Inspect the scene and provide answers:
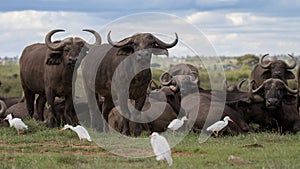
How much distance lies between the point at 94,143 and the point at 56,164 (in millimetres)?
2518

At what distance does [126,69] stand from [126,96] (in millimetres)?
535

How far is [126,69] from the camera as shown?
14.2 meters

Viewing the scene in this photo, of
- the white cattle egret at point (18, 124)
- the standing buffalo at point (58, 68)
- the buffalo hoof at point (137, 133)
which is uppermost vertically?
the standing buffalo at point (58, 68)

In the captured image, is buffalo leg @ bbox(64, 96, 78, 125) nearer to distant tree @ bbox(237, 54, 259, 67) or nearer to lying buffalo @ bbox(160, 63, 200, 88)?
lying buffalo @ bbox(160, 63, 200, 88)

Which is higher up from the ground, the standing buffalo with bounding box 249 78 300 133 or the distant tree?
the standing buffalo with bounding box 249 78 300 133

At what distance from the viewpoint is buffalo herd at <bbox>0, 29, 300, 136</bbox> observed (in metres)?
14.2

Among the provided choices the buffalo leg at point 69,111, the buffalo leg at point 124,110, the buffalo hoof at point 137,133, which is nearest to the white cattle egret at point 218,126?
the buffalo hoof at point 137,133

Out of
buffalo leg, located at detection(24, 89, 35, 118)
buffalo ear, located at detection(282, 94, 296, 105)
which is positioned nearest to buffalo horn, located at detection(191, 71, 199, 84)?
buffalo ear, located at detection(282, 94, 296, 105)

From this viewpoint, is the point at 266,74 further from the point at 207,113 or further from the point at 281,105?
the point at 207,113

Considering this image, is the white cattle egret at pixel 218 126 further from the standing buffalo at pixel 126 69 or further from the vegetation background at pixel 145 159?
the standing buffalo at pixel 126 69

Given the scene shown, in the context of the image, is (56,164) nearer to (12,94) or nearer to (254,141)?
(254,141)

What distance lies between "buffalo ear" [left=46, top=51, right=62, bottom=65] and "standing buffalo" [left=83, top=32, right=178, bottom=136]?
0.58 m

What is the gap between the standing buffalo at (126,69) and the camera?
45.6 feet

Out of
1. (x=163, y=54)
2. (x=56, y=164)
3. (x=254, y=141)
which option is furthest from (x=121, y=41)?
(x=56, y=164)
